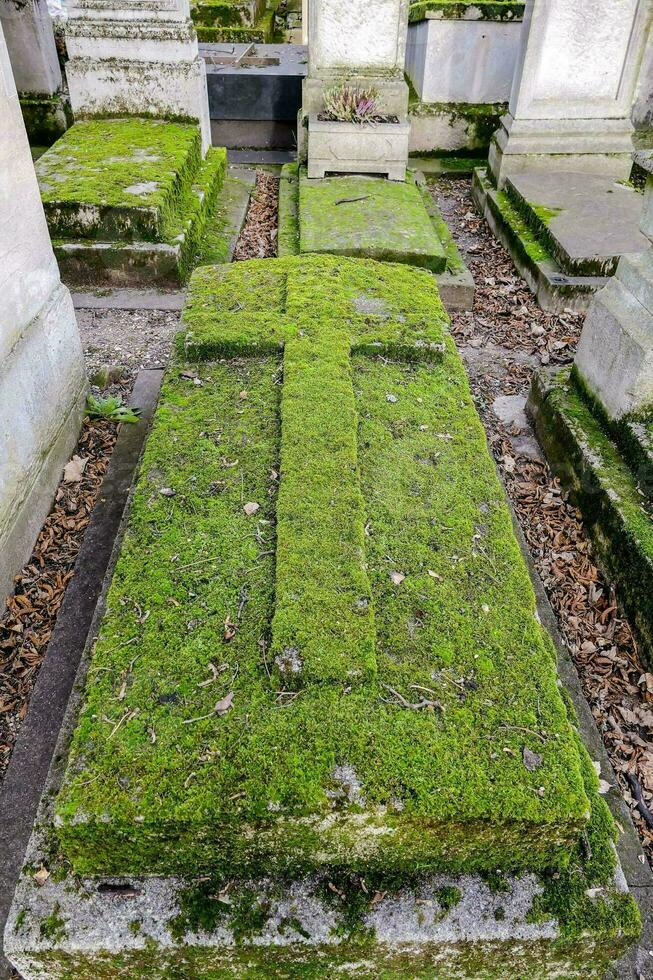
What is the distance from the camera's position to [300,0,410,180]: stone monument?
7.13 meters

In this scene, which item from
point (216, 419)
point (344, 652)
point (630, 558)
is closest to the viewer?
point (344, 652)

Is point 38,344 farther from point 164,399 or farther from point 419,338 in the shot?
point 419,338

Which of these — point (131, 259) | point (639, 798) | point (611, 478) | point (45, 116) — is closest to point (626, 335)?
point (611, 478)

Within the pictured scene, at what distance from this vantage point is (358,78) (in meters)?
7.43

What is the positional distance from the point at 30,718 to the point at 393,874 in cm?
152

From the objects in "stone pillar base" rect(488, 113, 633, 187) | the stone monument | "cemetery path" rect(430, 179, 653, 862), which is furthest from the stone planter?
"cemetery path" rect(430, 179, 653, 862)

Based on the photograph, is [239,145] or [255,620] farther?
[239,145]

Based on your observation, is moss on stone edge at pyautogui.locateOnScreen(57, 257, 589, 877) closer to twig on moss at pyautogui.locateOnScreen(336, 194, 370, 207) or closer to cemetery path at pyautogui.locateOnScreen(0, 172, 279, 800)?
cemetery path at pyautogui.locateOnScreen(0, 172, 279, 800)

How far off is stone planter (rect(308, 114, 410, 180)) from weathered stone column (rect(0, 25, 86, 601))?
437 cm

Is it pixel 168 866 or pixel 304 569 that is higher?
pixel 304 569

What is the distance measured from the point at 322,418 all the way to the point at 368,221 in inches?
158

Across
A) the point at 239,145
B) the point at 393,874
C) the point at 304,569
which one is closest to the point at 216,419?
the point at 304,569

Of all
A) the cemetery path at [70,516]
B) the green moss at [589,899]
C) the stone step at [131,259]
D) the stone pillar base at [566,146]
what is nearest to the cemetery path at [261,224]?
the stone step at [131,259]

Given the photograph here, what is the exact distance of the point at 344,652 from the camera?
6.95 feet
